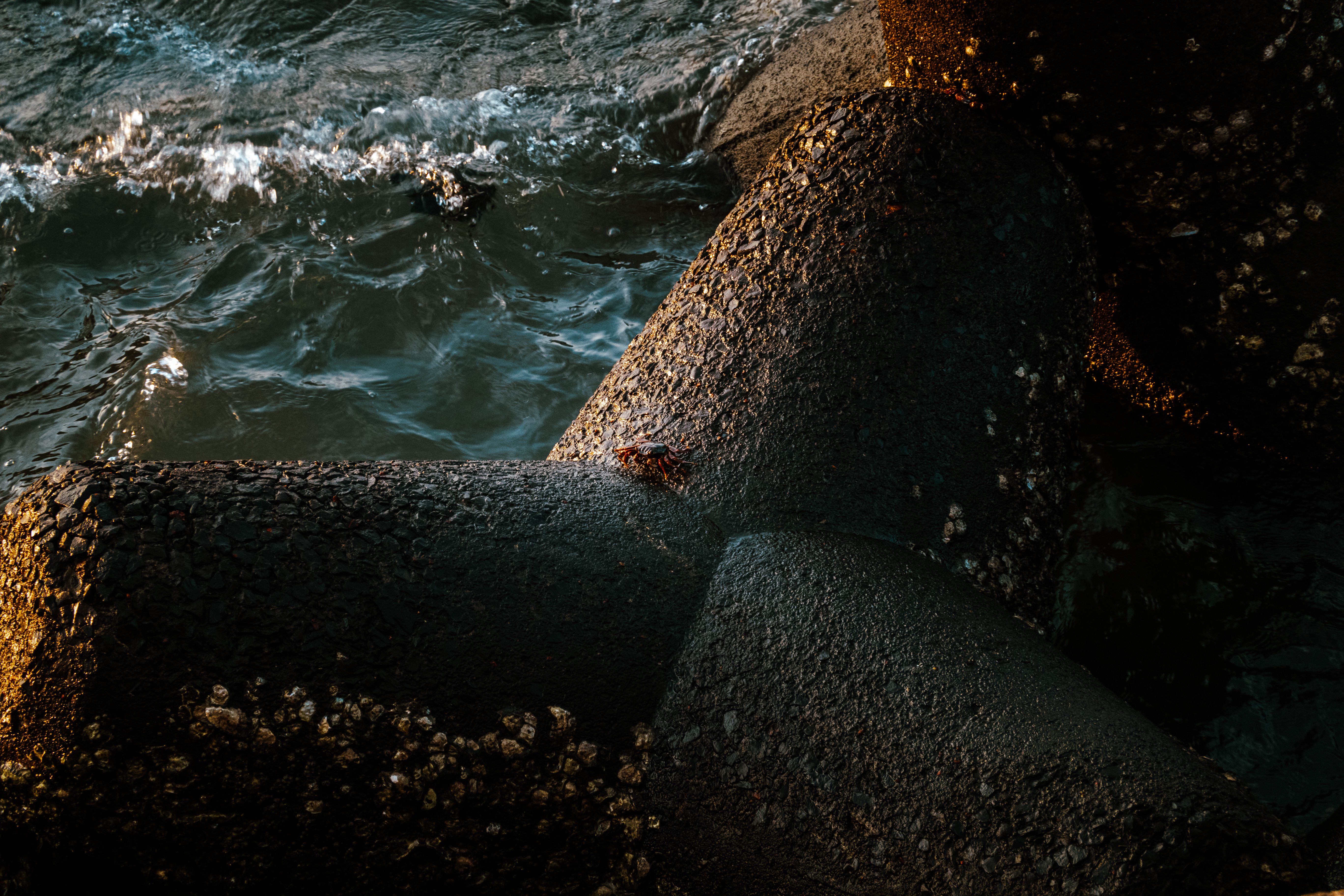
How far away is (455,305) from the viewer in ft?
12.8

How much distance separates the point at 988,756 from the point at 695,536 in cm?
62

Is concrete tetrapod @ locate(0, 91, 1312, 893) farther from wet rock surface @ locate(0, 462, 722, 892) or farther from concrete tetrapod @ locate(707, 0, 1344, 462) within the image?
concrete tetrapod @ locate(707, 0, 1344, 462)

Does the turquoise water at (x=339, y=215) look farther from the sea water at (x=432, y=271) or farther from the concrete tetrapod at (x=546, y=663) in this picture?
the concrete tetrapod at (x=546, y=663)

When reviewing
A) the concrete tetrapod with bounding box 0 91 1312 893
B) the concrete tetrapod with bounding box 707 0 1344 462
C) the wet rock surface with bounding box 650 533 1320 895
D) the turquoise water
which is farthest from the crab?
the turquoise water

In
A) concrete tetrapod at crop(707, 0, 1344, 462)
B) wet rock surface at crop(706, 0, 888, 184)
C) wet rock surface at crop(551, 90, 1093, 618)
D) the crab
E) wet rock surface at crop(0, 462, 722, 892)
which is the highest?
wet rock surface at crop(706, 0, 888, 184)

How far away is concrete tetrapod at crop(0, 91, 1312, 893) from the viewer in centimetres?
146

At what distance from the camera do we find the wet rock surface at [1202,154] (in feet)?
6.66

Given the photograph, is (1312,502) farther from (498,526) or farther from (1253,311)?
(498,526)

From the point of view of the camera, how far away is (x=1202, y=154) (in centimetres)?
213

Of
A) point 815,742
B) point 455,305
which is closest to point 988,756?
point 815,742

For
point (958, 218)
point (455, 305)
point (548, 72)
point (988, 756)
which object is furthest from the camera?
point (548, 72)

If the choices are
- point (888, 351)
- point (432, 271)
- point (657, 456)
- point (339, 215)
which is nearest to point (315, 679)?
point (657, 456)

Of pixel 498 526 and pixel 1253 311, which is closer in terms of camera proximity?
pixel 498 526

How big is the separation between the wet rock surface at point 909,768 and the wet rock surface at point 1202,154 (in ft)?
3.57
